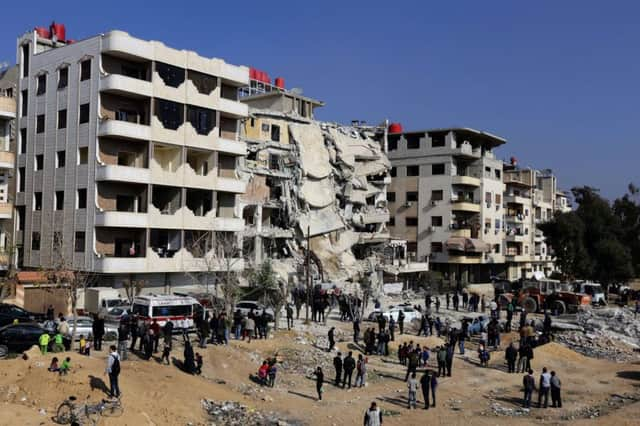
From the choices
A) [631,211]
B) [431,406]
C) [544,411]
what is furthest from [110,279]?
[631,211]

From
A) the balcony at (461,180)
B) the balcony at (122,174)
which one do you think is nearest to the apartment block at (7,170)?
the balcony at (122,174)

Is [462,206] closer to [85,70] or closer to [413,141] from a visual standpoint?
[413,141]

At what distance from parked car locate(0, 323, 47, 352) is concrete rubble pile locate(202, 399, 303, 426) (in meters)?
8.82

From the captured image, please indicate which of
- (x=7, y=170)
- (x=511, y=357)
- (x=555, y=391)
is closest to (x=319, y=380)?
(x=555, y=391)

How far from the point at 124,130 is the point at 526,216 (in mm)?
65303

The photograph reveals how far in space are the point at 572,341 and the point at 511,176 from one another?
51.4m

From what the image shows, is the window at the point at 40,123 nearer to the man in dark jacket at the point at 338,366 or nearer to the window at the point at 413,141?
the man in dark jacket at the point at 338,366

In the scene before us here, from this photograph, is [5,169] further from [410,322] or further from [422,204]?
[422,204]

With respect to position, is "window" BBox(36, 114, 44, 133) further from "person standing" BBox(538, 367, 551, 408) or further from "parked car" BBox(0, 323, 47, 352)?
"person standing" BBox(538, 367, 551, 408)

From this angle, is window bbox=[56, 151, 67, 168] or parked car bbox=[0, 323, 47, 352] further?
window bbox=[56, 151, 67, 168]

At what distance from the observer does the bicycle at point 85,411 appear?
22.0m

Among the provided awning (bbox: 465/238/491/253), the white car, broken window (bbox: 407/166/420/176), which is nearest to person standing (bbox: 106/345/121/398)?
the white car

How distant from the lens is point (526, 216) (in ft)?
307

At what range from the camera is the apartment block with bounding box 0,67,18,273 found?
44562 millimetres
